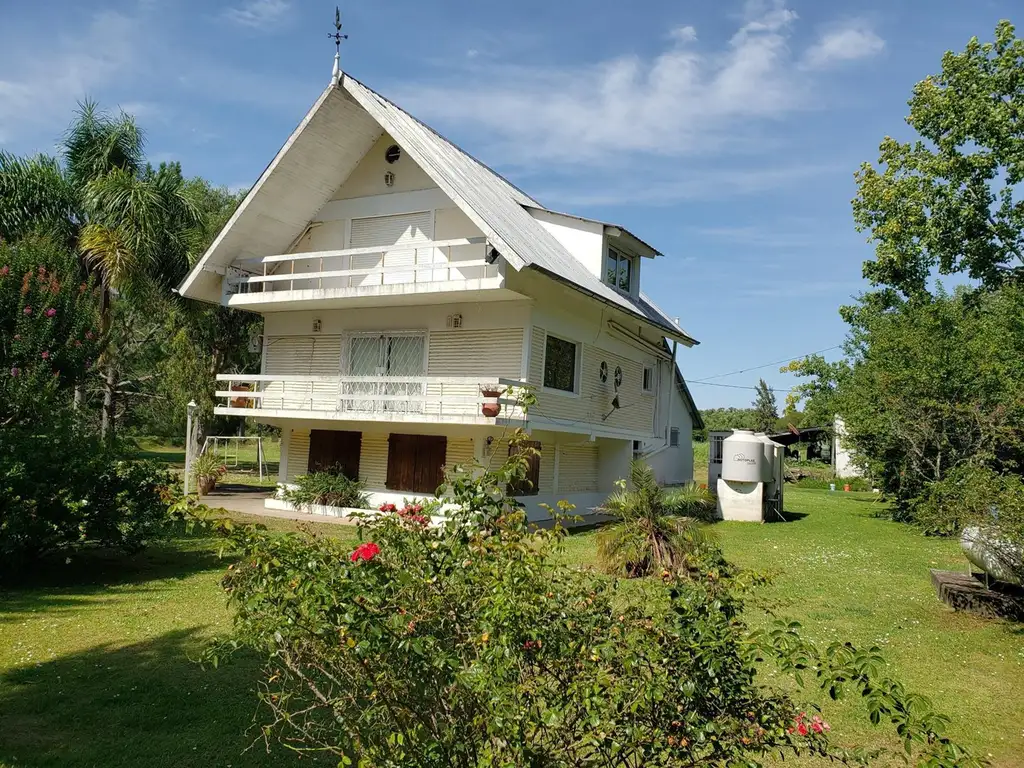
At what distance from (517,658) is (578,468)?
19.8 metres

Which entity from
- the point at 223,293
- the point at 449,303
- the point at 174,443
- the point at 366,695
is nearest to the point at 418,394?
the point at 449,303

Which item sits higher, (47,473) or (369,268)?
(369,268)

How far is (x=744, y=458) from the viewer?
22.1 meters

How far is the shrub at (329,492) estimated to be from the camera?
2042cm

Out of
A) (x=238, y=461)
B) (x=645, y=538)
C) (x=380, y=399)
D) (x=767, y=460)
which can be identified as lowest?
(x=238, y=461)

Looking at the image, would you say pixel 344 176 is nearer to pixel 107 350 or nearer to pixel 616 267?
pixel 616 267

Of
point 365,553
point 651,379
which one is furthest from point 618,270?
point 365,553

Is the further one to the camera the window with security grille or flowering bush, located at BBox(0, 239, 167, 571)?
the window with security grille

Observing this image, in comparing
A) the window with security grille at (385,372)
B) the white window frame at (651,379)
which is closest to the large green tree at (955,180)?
the white window frame at (651,379)

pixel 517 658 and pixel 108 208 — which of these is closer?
pixel 517 658

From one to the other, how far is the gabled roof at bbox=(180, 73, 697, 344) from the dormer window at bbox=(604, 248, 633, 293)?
47cm

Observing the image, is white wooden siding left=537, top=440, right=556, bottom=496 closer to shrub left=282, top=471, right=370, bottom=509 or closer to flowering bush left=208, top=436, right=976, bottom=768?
shrub left=282, top=471, right=370, bottom=509

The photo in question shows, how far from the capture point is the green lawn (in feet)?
19.1

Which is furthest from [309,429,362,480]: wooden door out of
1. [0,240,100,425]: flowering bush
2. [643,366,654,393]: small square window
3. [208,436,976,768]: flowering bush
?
[208,436,976,768]: flowering bush
